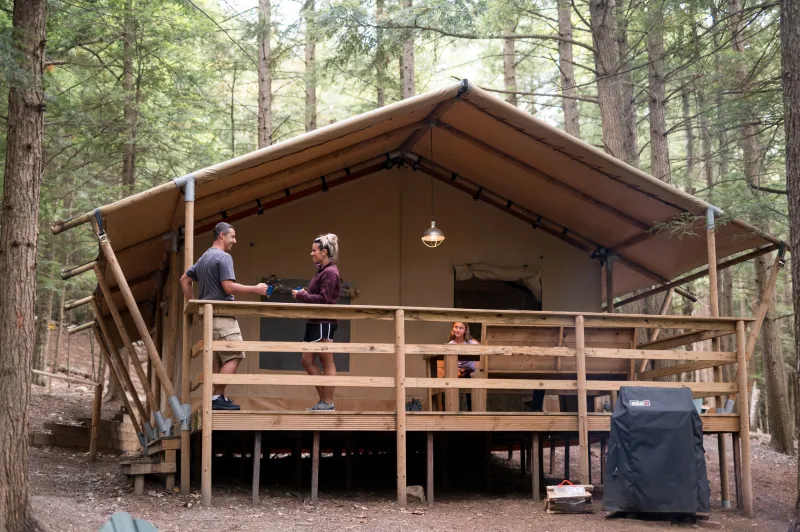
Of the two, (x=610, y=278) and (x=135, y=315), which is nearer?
(x=135, y=315)

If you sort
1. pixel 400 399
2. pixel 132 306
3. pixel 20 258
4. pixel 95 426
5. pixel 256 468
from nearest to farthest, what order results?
pixel 20 258 → pixel 256 468 → pixel 400 399 → pixel 132 306 → pixel 95 426

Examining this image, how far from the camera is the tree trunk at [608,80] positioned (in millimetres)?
11727

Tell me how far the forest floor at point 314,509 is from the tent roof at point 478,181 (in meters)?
2.39

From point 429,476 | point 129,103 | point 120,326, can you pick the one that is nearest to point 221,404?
point 429,476

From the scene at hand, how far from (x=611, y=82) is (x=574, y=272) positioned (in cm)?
293

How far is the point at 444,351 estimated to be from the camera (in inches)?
281

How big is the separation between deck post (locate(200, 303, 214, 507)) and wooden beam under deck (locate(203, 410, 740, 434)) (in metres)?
0.14

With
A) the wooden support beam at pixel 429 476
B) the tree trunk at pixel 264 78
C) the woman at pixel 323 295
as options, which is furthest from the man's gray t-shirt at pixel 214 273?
the tree trunk at pixel 264 78

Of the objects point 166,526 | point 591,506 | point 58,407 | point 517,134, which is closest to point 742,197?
point 517,134

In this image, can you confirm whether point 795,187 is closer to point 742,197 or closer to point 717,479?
point 742,197

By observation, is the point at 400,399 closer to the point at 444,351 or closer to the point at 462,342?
the point at 444,351

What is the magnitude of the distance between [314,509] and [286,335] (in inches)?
137

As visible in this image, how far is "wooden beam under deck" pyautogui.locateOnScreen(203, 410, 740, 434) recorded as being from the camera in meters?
6.71

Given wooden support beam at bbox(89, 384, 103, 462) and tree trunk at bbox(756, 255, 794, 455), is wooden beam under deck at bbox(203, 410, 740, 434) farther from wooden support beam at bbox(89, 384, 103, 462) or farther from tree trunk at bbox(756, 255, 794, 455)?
tree trunk at bbox(756, 255, 794, 455)
